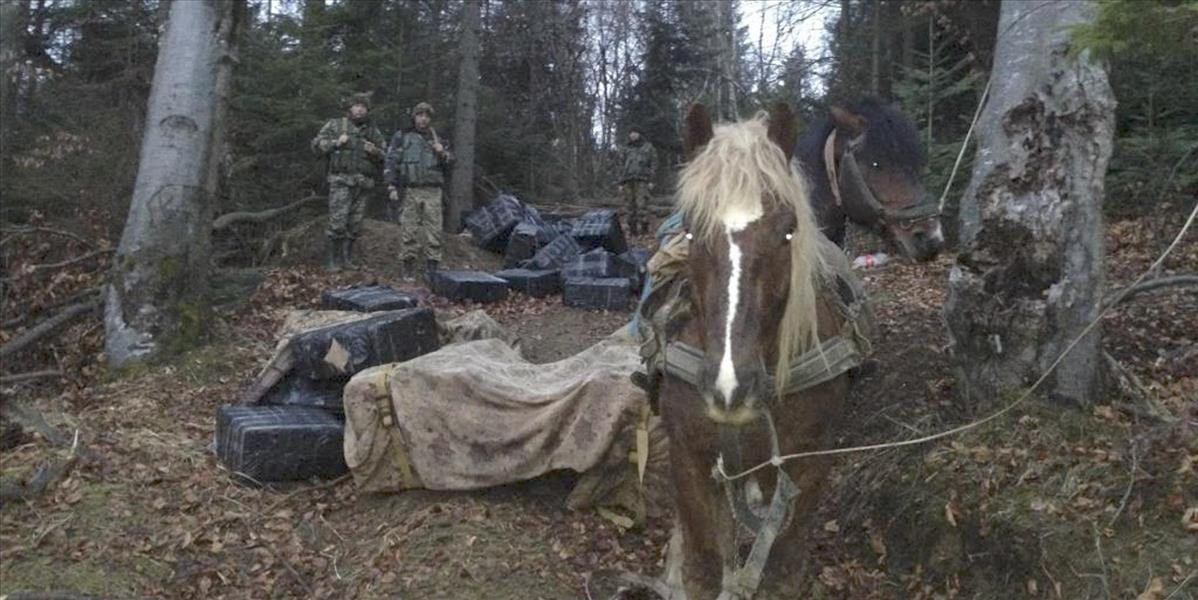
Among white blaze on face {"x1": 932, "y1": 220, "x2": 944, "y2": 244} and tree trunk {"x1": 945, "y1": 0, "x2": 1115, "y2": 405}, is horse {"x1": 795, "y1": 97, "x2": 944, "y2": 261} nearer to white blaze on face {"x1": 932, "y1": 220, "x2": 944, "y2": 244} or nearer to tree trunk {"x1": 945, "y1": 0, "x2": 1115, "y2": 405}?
white blaze on face {"x1": 932, "y1": 220, "x2": 944, "y2": 244}

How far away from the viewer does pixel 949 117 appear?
15.9 m

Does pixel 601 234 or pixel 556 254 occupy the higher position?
pixel 601 234

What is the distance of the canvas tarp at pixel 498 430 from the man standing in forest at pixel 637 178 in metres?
12.9

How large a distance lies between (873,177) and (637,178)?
1328 centimetres

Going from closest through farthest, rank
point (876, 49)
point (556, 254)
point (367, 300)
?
point (367, 300)
point (556, 254)
point (876, 49)

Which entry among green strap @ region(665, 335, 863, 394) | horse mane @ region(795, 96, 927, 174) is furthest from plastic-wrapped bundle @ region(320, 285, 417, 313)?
green strap @ region(665, 335, 863, 394)

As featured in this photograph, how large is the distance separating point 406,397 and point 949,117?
1208cm

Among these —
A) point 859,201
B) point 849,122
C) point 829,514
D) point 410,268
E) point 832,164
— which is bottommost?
point 829,514

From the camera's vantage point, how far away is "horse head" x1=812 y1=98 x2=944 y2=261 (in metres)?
5.79

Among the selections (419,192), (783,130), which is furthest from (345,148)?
(783,130)

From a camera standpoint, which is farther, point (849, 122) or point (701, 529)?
point (849, 122)

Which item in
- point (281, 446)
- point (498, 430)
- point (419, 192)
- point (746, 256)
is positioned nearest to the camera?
point (746, 256)

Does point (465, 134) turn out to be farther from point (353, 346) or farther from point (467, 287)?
point (353, 346)

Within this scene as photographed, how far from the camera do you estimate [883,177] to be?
5.98m
